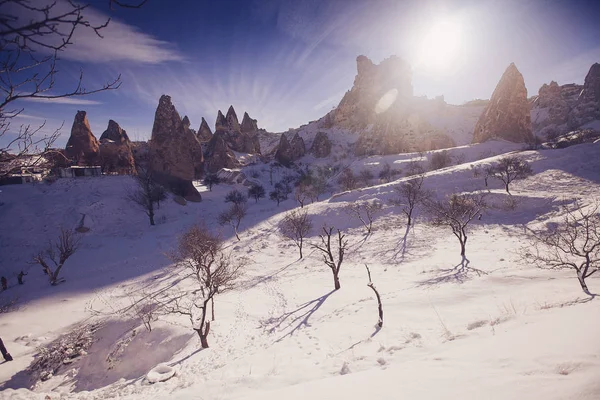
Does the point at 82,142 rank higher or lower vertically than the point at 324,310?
higher

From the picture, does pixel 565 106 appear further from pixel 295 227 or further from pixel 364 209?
pixel 295 227

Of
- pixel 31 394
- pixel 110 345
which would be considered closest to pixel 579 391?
pixel 31 394

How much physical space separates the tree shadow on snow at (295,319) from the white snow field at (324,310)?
119mm

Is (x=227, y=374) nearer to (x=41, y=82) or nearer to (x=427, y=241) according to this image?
(x=41, y=82)

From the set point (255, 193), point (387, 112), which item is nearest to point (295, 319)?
point (255, 193)

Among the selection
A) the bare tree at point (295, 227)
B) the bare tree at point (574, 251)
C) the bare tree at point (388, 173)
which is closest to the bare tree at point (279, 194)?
the bare tree at point (295, 227)

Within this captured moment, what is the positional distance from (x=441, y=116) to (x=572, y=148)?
5968cm

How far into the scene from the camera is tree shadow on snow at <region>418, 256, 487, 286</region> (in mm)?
11859

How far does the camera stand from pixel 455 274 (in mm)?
12891

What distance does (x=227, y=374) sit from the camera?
6336 mm

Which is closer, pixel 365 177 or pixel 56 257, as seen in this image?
pixel 56 257

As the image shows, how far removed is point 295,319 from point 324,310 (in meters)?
1.48

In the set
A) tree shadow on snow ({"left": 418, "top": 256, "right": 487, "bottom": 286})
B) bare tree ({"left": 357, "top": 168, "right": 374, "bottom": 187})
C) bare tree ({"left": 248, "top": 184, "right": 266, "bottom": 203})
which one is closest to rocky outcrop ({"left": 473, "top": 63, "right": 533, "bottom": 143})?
bare tree ({"left": 357, "top": 168, "right": 374, "bottom": 187})

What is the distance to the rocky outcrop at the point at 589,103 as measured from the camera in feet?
212
